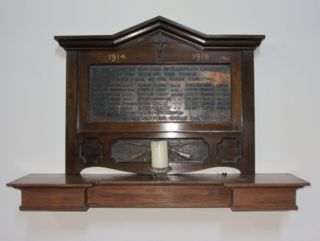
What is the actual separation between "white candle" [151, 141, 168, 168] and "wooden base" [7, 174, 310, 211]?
0.06m

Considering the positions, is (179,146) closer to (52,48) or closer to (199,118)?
(199,118)

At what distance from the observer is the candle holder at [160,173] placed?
109cm

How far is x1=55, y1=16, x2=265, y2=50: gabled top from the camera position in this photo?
1155 millimetres

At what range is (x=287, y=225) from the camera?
1218mm

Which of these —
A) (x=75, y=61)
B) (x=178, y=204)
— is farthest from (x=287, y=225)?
(x=75, y=61)

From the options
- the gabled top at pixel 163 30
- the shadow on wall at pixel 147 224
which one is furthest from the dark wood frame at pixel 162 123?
the shadow on wall at pixel 147 224

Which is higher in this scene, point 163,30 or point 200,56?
point 163,30

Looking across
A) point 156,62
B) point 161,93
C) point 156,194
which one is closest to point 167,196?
point 156,194

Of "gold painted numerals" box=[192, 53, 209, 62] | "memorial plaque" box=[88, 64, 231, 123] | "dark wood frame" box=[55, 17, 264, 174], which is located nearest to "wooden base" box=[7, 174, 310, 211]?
"dark wood frame" box=[55, 17, 264, 174]

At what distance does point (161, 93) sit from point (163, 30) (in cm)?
Result: 26

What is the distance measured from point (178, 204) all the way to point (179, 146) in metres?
0.24

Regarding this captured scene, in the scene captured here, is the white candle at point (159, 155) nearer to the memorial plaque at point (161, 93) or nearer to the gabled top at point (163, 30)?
the memorial plaque at point (161, 93)

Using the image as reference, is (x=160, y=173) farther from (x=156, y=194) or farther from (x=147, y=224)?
(x=147, y=224)

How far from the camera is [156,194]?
3.57 feet
